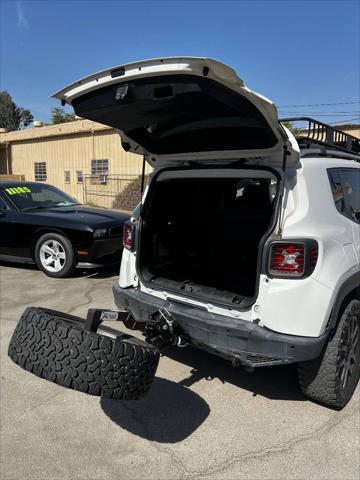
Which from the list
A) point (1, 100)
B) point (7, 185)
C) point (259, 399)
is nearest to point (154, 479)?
point (259, 399)

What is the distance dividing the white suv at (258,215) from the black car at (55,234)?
2.56 metres

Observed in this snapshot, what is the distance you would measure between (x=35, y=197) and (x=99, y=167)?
14.4 meters

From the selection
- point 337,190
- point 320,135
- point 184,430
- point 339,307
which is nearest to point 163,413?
point 184,430

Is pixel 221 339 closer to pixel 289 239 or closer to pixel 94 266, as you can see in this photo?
pixel 289 239

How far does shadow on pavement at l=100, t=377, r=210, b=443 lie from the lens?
2783 mm

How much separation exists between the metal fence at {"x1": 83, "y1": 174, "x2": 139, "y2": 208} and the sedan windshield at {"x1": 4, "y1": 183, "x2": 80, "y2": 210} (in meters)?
11.8

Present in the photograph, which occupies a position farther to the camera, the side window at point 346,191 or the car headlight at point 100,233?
the car headlight at point 100,233

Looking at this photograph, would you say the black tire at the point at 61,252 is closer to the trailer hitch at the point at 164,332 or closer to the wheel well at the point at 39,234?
the wheel well at the point at 39,234

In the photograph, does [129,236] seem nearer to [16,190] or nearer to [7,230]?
[7,230]

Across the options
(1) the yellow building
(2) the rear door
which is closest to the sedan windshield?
(2) the rear door

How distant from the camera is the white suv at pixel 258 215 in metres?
2.54

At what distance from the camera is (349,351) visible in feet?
10.3

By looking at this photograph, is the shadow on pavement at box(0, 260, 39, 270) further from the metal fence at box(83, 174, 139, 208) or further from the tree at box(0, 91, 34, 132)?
the tree at box(0, 91, 34, 132)

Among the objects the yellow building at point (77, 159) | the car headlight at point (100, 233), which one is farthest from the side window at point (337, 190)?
the yellow building at point (77, 159)
